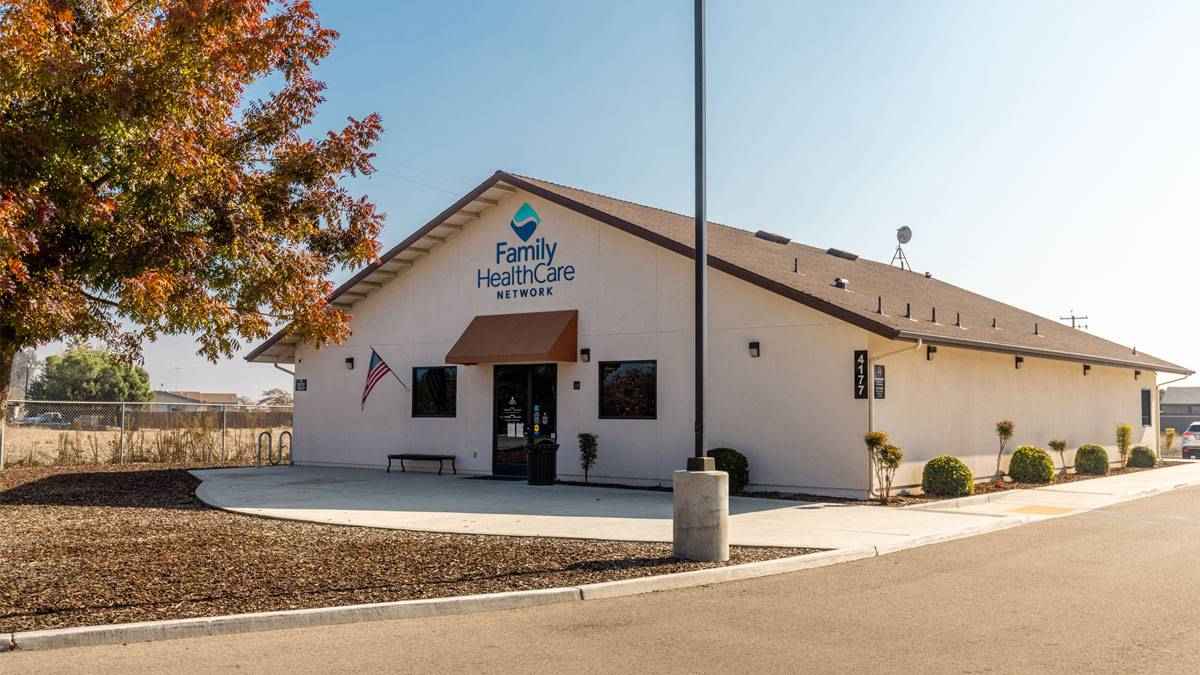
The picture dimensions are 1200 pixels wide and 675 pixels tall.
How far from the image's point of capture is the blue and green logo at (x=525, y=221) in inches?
880

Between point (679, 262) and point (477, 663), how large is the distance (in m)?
13.7

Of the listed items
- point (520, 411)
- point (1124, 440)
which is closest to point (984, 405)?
point (1124, 440)

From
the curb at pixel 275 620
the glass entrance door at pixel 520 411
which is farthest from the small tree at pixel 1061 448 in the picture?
the curb at pixel 275 620

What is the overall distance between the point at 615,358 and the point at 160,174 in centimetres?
1132

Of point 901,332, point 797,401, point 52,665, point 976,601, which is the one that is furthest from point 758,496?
point 52,665

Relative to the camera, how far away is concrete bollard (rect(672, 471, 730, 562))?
10664 millimetres

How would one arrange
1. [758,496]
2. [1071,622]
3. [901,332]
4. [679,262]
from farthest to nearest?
[679,262] < [758,496] < [901,332] < [1071,622]

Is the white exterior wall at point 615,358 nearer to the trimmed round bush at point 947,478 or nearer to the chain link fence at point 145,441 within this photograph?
the trimmed round bush at point 947,478

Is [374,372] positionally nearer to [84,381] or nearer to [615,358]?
[615,358]

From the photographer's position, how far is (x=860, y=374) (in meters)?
17.3

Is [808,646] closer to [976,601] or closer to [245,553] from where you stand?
[976,601]

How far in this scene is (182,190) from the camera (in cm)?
1120

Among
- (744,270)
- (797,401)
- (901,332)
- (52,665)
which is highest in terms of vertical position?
(744,270)

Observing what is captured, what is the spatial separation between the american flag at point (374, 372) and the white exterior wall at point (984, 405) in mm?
12045
